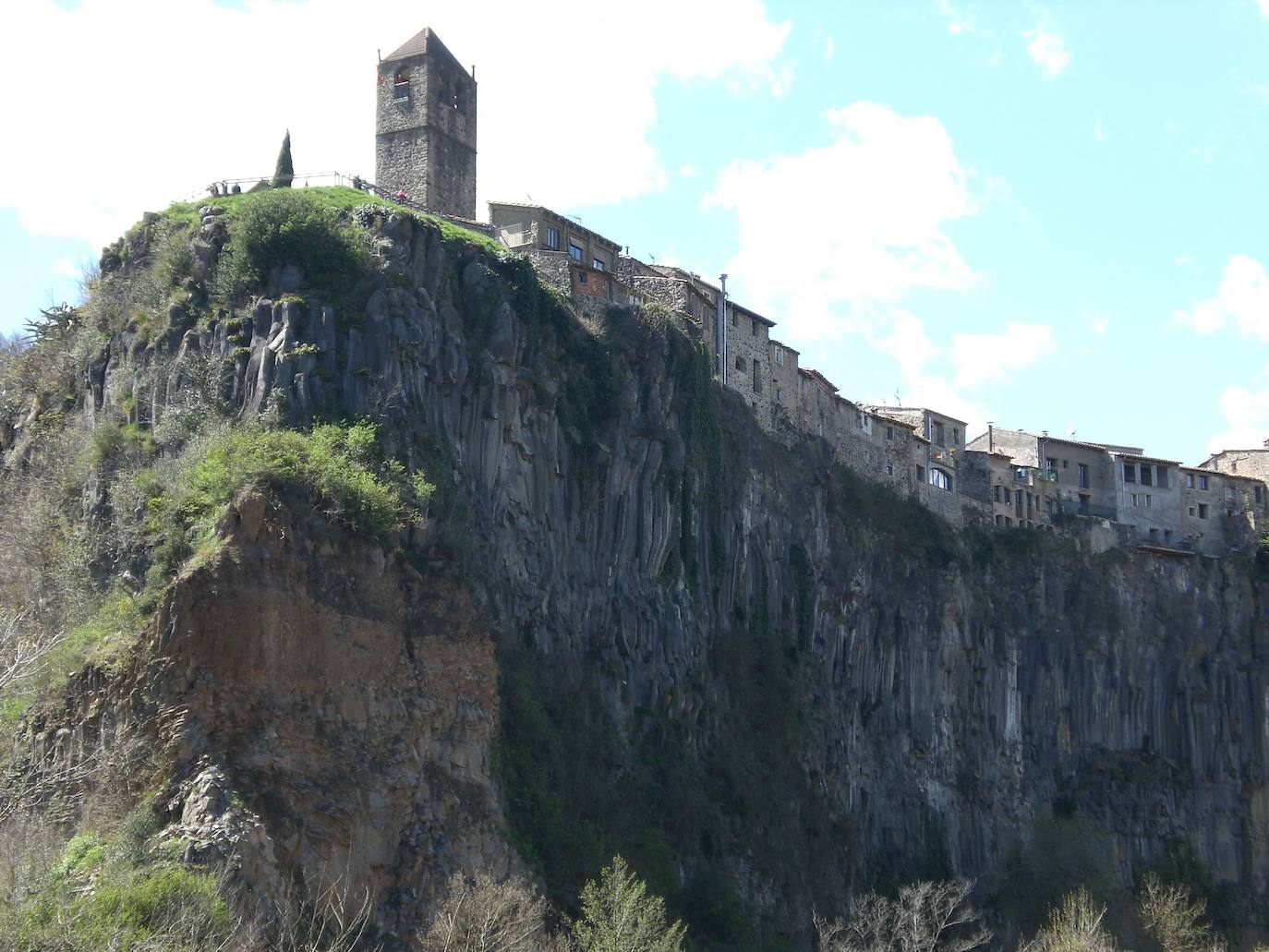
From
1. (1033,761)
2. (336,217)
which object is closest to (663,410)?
(336,217)

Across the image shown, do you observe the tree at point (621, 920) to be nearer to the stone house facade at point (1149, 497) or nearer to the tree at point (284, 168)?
the tree at point (284, 168)

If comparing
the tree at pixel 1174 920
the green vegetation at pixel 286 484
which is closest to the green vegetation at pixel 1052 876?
the tree at pixel 1174 920

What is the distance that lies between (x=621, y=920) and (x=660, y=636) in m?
16.9

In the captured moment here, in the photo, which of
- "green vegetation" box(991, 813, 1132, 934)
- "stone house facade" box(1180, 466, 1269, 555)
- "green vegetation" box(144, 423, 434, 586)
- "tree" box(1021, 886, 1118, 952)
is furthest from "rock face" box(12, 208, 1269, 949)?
"tree" box(1021, 886, 1118, 952)

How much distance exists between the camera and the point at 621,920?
5106 cm

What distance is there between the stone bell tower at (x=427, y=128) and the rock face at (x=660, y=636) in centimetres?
1209

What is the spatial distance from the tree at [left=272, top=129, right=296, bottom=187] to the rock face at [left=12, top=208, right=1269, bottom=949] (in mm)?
9539

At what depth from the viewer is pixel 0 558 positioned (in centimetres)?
Result: 5688

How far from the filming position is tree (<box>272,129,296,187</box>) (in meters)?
68.8

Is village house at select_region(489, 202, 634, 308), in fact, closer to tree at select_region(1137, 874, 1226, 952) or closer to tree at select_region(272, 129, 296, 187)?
tree at select_region(272, 129, 296, 187)

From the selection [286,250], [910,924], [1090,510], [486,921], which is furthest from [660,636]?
[1090,510]

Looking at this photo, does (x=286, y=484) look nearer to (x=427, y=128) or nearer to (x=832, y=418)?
(x=427, y=128)

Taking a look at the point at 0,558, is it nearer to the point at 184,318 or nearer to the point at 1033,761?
the point at 184,318

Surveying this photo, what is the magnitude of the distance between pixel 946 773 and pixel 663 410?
79.2 feet
